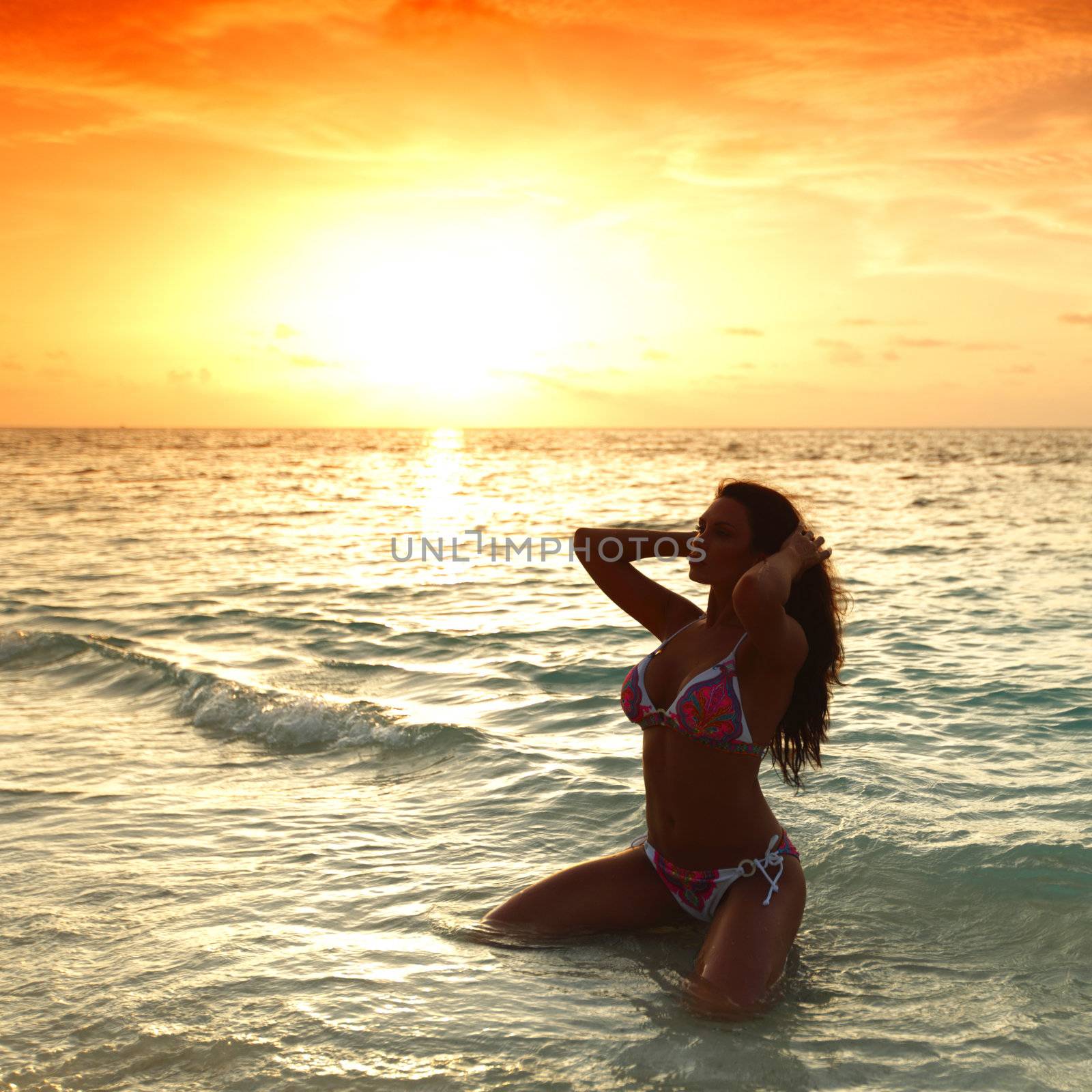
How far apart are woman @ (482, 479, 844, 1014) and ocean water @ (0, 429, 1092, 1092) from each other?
0.68 feet

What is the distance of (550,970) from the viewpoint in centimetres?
450

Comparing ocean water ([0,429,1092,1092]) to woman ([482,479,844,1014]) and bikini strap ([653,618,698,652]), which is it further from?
bikini strap ([653,618,698,652])

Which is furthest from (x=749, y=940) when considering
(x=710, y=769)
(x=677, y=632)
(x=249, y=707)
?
(x=249, y=707)

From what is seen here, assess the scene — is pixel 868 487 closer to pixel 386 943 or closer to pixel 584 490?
pixel 584 490

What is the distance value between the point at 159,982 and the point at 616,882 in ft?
6.32

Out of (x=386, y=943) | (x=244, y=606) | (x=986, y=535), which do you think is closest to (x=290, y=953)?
(x=386, y=943)

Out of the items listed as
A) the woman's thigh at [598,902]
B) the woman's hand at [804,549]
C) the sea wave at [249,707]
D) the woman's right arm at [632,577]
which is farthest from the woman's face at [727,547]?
the sea wave at [249,707]

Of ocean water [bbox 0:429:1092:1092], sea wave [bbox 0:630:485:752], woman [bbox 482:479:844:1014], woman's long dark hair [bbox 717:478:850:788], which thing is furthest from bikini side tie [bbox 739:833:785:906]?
sea wave [bbox 0:630:485:752]

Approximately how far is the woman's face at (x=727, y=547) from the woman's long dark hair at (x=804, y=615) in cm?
3

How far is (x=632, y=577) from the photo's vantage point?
4855mm

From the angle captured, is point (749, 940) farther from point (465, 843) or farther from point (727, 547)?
point (465, 843)

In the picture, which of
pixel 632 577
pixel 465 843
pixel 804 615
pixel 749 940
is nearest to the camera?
pixel 749 940

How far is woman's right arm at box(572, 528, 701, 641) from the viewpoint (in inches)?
188

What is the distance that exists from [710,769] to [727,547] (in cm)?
A: 88
